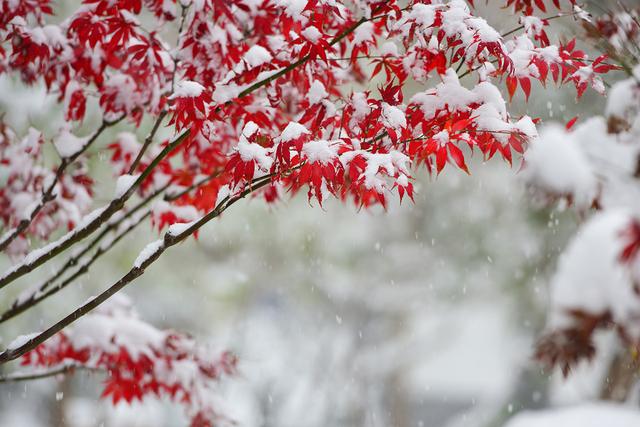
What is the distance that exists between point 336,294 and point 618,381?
5.35 meters

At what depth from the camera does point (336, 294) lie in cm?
1084

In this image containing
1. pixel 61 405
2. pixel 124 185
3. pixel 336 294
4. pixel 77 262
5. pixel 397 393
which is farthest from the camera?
pixel 397 393

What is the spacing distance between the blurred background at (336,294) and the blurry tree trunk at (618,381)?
2.90 metres

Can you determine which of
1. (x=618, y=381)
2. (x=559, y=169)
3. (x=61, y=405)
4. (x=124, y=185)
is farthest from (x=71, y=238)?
(x=61, y=405)

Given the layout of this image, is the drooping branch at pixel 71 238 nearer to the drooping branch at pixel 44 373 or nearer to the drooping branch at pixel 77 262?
the drooping branch at pixel 77 262

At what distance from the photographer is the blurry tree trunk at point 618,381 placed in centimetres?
614

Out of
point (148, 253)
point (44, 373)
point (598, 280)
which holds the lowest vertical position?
point (44, 373)

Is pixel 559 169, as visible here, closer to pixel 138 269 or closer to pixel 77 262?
pixel 138 269

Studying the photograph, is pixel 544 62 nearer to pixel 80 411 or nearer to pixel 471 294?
pixel 471 294

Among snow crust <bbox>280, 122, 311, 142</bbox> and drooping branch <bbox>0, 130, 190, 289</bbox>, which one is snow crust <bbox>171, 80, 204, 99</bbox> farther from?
snow crust <bbox>280, 122, 311, 142</bbox>

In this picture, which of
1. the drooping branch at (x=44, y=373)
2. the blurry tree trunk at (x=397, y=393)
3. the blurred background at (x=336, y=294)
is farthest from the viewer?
the blurry tree trunk at (x=397, y=393)

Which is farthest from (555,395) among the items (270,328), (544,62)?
(544,62)

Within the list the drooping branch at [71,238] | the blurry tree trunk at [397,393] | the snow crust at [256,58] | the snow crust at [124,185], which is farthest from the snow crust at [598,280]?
the blurry tree trunk at [397,393]

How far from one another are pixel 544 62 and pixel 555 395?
35.5ft
